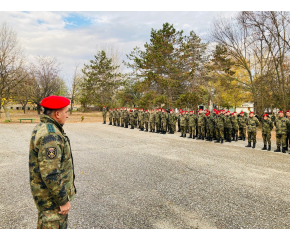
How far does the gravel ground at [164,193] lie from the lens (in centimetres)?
348

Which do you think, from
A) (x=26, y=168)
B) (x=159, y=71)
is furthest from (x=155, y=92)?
(x=26, y=168)

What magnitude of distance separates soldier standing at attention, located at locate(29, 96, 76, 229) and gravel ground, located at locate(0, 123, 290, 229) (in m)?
1.34

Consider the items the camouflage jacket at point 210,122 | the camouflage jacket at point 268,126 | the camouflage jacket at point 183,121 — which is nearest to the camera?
the camouflage jacket at point 268,126

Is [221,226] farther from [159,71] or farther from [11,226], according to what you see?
[159,71]

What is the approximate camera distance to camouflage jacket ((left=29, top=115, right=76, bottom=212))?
2.06 meters

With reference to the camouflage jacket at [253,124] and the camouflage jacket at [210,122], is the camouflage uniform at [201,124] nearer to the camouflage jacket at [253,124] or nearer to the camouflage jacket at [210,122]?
the camouflage jacket at [210,122]

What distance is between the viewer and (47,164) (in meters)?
2.05

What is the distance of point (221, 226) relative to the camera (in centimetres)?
333

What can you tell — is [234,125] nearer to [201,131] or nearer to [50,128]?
[201,131]

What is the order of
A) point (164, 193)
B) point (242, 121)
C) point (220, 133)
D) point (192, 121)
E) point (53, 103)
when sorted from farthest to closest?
point (192, 121)
point (242, 121)
point (220, 133)
point (164, 193)
point (53, 103)

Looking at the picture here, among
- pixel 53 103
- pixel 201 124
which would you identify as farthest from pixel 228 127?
pixel 53 103

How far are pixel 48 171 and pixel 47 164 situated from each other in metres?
0.07

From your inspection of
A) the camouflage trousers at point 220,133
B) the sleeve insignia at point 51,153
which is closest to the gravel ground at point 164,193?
the sleeve insignia at point 51,153

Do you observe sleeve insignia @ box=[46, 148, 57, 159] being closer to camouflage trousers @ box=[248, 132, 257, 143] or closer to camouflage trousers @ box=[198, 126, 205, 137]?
camouflage trousers @ box=[248, 132, 257, 143]
